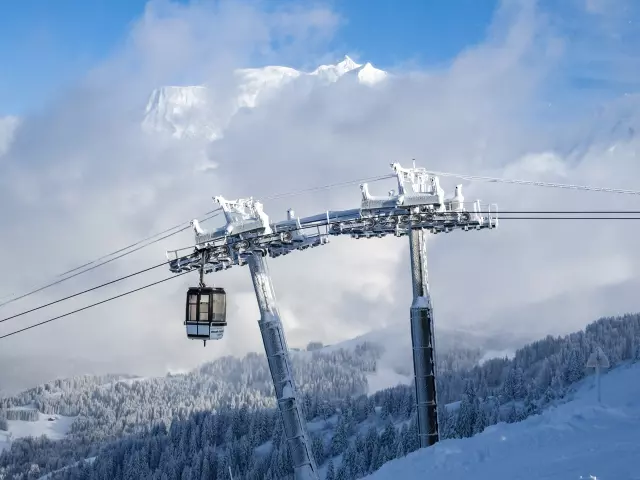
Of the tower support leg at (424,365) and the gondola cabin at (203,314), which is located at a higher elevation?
the gondola cabin at (203,314)

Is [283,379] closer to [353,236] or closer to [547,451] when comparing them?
[353,236]

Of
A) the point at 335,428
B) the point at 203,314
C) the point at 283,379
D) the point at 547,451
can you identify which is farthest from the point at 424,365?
the point at 335,428

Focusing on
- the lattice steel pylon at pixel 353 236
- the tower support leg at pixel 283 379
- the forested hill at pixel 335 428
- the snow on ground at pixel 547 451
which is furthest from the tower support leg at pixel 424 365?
the forested hill at pixel 335 428

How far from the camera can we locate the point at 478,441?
787 inches

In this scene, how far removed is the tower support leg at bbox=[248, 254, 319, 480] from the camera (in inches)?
→ 1238

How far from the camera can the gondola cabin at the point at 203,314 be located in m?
29.9

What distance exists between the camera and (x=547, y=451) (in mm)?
18250

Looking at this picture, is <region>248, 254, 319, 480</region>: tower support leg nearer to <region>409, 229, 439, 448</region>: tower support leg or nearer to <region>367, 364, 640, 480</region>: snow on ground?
<region>409, 229, 439, 448</region>: tower support leg

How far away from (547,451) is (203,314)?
15691mm

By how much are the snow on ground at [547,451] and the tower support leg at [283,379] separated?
12037 millimetres

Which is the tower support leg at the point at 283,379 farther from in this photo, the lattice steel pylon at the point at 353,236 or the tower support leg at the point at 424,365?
the tower support leg at the point at 424,365

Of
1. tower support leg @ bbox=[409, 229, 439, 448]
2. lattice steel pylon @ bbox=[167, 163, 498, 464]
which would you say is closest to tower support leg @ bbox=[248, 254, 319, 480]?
lattice steel pylon @ bbox=[167, 163, 498, 464]

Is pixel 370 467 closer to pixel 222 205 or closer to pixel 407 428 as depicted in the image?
pixel 407 428

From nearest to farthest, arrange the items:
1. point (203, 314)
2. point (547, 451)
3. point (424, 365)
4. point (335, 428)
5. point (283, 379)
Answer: point (547, 451), point (203, 314), point (424, 365), point (283, 379), point (335, 428)
